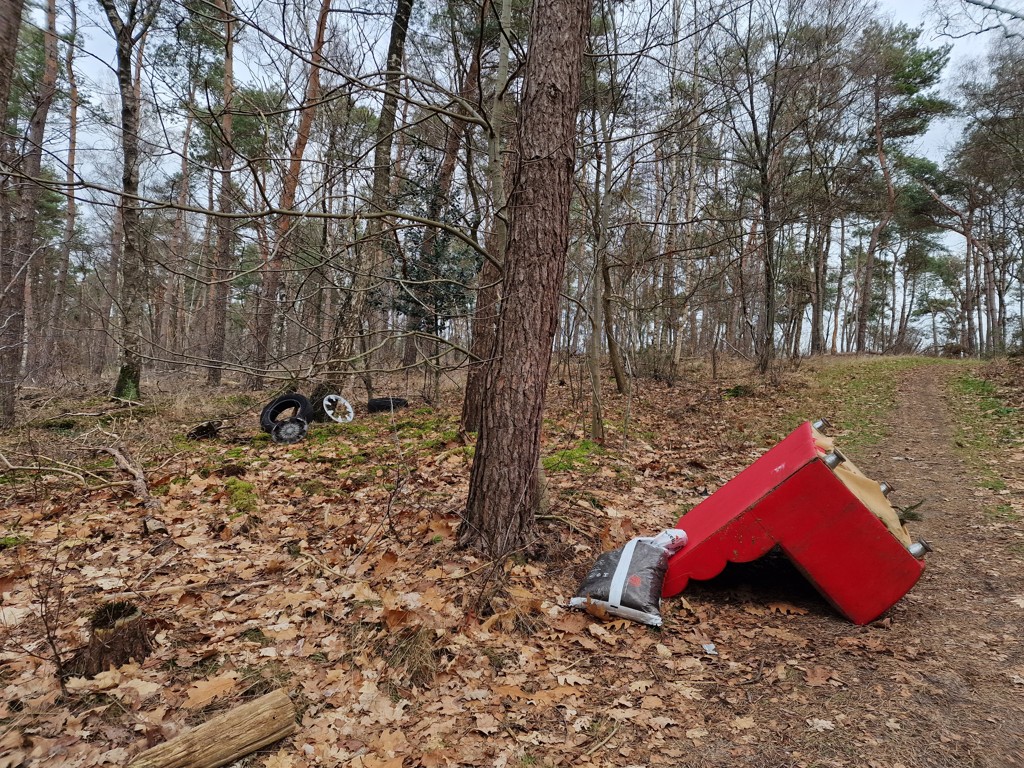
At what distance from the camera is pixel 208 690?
2.63 m

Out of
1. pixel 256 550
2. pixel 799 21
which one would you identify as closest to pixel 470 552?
pixel 256 550

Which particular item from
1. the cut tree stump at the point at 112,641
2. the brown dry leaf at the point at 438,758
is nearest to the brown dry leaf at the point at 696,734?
the brown dry leaf at the point at 438,758

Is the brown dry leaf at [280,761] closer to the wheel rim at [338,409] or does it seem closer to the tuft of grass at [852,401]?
the wheel rim at [338,409]

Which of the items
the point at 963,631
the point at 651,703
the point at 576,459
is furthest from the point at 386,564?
the point at 963,631

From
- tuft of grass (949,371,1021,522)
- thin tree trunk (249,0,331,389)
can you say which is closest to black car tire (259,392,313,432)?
thin tree trunk (249,0,331,389)

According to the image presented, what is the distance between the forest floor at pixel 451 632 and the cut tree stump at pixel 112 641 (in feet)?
0.28

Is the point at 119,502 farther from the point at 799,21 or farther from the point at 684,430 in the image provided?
the point at 799,21

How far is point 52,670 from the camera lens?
2719 mm

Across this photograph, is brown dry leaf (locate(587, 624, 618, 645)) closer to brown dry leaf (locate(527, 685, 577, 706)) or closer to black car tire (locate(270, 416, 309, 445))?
brown dry leaf (locate(527, 685, 577, 706))

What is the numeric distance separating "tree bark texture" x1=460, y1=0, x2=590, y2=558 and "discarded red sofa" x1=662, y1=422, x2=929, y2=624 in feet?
4.27

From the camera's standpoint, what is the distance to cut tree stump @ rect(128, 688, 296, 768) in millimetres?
2133

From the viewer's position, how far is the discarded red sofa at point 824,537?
3.24m

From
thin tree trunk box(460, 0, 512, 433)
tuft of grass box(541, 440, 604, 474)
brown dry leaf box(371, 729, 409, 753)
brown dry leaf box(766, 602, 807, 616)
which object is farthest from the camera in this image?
tuft of grass box(541, 440, 604, 474)

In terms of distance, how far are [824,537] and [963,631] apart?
956 millimetres
